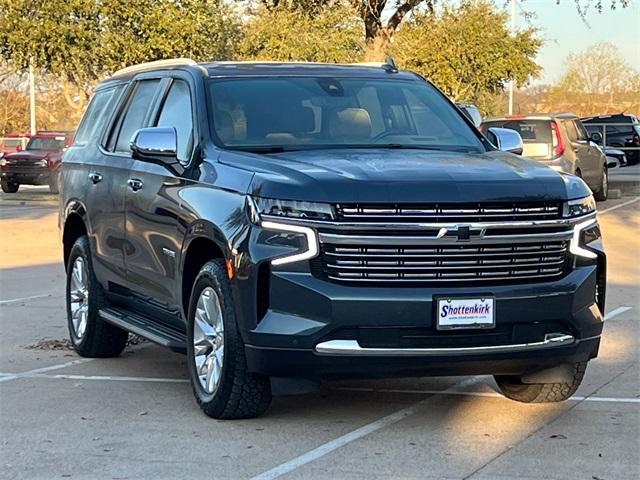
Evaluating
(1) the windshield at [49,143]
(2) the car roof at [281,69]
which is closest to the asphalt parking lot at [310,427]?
(2) the car roof at [281,69]

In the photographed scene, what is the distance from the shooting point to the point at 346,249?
19.7ft

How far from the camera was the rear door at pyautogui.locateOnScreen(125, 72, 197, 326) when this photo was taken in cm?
721

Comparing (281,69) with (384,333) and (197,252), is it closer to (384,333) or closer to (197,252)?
(197,252)

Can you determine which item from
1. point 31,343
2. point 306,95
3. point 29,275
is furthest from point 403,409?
point 29,275

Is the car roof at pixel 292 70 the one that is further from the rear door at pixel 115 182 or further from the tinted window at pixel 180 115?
the rear door at pixel 115 182

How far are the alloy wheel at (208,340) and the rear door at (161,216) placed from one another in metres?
0.46

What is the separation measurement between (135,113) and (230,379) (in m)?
2.89

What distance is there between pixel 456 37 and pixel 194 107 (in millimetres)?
35698

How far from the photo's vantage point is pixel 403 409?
6.92 metres

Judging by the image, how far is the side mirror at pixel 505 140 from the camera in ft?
26.3

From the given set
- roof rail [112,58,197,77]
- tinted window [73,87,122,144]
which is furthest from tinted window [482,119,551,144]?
roof rail [112,58,197,77]

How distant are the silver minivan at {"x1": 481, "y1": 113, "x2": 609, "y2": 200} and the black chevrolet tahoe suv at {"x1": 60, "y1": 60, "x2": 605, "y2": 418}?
14.0 meters

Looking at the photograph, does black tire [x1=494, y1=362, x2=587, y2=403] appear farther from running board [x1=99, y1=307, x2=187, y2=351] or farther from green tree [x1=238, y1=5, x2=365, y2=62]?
green tree [x1=238, y1=5, x2=365, y2=62]

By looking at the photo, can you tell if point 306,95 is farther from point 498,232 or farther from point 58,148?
point 58,148
